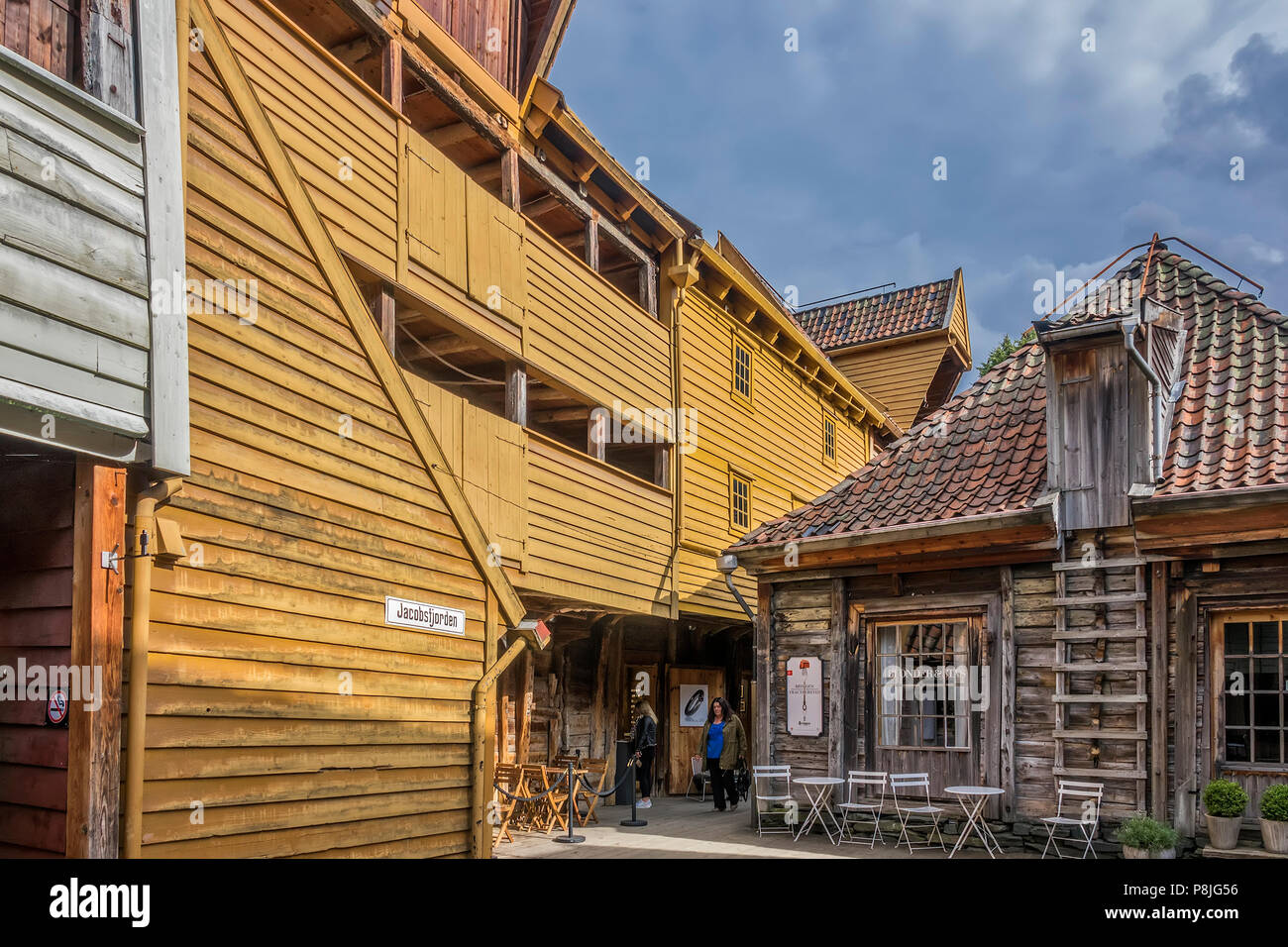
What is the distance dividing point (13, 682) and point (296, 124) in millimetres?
6355

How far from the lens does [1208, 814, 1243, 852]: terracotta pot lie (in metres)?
9.74

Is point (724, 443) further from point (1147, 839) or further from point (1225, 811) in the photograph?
point (1225, 811)

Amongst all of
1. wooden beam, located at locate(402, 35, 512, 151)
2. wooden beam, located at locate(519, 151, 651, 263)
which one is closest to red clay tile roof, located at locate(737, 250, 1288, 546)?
wooden beam, located at locate(519, 151, 651, 263)

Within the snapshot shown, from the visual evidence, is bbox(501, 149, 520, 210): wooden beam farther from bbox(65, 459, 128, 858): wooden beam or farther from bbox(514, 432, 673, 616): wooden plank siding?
bbox(65, 459, 128, 858): wooden beam

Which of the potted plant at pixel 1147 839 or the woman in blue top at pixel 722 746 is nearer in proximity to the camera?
the potted plant at pixel 1147 839

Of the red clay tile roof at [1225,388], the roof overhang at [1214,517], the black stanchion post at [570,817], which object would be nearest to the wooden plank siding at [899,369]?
the red clay tile roof at [1225,388]

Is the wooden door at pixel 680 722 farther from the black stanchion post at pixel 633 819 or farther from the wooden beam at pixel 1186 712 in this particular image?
Result: the wooden beam at pixel 1186 712

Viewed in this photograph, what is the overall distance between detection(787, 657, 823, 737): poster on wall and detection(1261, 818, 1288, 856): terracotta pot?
496 centimetres

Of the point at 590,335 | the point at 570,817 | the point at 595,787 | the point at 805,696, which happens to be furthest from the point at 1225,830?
the point at 590,335

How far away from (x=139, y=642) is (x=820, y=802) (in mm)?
9095

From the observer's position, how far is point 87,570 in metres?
5.18

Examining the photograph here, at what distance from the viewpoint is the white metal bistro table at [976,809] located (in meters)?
11.0

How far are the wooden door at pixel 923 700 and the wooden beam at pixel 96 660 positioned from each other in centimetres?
927
